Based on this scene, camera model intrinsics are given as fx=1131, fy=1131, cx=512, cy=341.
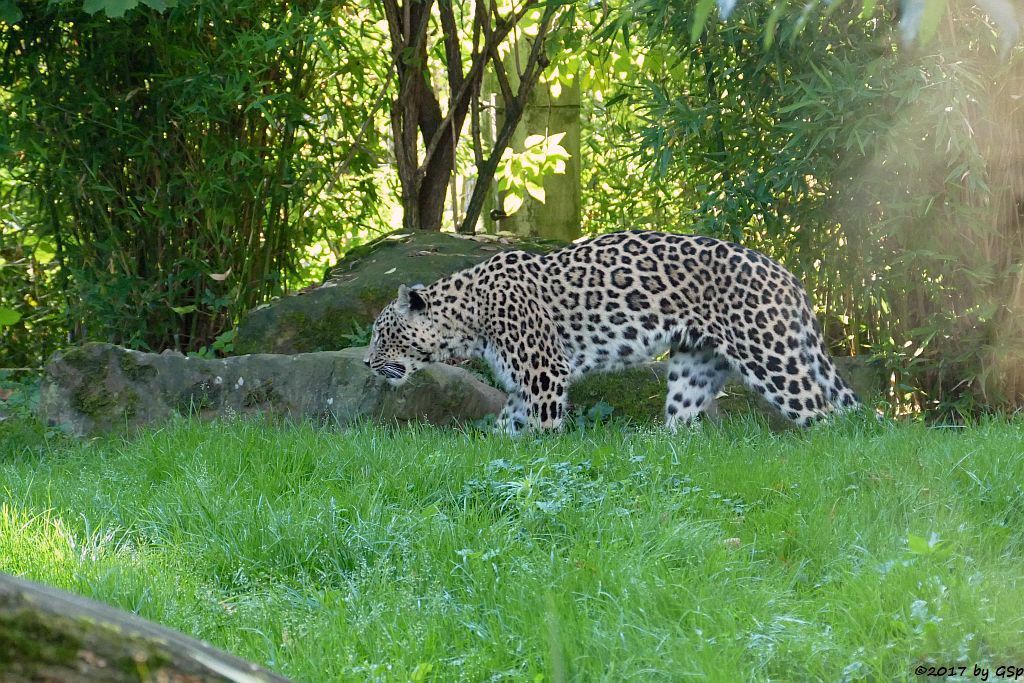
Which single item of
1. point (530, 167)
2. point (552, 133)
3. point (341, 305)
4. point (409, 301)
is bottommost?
point (341, 305)

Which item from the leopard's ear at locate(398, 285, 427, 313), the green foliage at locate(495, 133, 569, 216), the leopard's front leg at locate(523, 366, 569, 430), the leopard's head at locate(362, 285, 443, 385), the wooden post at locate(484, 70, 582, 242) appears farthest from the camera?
the wooden post at locate(484, 70, 582, 242)

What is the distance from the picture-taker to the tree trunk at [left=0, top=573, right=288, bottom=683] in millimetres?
1900

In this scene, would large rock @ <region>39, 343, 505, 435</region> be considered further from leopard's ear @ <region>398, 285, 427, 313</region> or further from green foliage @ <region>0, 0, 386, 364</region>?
green foliage @ <region>0, 0, 386, 364</region>

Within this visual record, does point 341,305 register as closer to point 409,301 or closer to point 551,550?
point 409,301

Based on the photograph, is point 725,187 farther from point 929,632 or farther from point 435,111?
point 929,632

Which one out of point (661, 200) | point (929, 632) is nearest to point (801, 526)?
point (929, 632)

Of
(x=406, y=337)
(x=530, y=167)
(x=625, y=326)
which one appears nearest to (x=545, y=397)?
(x=625, y=326)

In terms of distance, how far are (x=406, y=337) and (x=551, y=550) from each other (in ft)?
11.0

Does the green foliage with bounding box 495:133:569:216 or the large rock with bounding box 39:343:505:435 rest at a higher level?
the green foliage with bounding box 495:133:569:216

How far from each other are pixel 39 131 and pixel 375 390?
4260 millimetres

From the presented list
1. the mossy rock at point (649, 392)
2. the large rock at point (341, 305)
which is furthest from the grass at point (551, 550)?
the large rock at point (341, 305)

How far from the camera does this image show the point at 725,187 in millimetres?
7918

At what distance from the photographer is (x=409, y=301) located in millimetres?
7426

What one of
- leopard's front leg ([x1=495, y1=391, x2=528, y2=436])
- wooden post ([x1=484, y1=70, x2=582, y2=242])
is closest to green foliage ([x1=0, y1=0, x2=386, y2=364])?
wooden post ([x1=484, y1=70, x2=582, y2=242])
